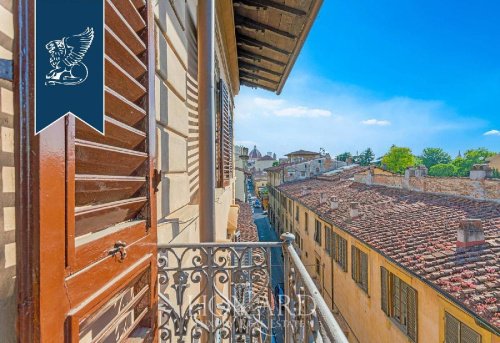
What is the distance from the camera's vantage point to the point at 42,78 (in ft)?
2.44

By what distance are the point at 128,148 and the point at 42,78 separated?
553mm

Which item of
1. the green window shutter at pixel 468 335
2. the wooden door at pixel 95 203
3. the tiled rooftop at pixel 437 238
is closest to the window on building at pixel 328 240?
the tiled rooftop at pixel 437 238

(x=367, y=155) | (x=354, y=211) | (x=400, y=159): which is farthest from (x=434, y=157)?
(x=354, y=211)

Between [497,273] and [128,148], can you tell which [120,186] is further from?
[497,273]

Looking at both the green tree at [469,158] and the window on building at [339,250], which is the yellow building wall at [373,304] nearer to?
the window on building at [339,250]

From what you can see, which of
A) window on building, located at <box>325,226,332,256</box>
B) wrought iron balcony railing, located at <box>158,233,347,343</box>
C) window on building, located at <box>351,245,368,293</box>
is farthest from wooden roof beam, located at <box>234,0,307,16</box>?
window on building, located at <box>325,226,332,256</box>

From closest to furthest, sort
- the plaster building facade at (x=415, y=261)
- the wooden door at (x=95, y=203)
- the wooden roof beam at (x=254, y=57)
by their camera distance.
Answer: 1. the wooden door at (x=95, y=203)
2. the plaster building facade at (x=415, y=261)
3. the wooden roof beam at (x=254, y=57)

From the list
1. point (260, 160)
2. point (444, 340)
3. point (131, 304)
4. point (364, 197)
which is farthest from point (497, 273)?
point (260, 160)

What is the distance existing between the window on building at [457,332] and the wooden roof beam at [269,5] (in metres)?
5.81

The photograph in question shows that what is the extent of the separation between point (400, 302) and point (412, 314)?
22.3 inches

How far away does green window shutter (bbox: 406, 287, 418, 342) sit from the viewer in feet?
21.5

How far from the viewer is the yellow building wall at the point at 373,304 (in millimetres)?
5648

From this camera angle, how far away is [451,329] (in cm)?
536

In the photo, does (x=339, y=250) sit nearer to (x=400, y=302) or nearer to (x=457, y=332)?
(x=400, y=302)
